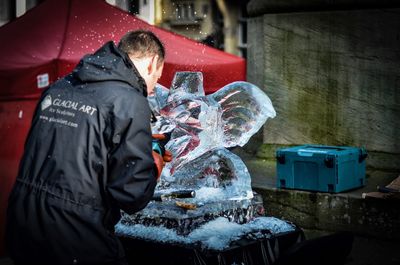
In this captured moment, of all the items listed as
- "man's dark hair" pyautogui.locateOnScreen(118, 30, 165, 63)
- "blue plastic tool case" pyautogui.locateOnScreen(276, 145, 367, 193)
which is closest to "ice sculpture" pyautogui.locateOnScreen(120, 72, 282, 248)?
"blue plastic tool case" pyautogui.locateOnScreen(276, 145, 367, 193)

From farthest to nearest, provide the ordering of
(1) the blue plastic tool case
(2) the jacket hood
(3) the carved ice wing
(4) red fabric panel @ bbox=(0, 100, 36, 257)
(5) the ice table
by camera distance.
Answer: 1. (4) red fabric panel @ bbox=(0, 100, 36, 257)
2. (1) the blue plastic tool case
3. (3) the carved ice wing
4. (5) the ice table
5. (2) the jacket hood

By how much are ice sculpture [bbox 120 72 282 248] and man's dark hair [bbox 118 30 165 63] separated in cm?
115

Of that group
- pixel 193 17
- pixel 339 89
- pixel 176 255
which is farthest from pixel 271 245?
pixel 193 17

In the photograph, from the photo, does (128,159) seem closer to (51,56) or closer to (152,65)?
(152,65)

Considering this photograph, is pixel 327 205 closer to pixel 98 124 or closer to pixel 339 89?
pixel 339 89

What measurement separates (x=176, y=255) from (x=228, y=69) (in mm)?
3734

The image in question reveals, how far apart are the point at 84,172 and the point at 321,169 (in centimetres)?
292

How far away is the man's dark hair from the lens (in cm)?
316

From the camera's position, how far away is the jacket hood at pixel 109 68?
9.82ft

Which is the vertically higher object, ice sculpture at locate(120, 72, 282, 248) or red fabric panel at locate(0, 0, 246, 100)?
red fabric panel at locate(0, 0, 246, 100)

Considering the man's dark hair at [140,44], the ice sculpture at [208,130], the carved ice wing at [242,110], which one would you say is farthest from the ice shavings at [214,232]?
the man's dark hair at [140,44]

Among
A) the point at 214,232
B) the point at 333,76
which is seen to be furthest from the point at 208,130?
the point at 333,76

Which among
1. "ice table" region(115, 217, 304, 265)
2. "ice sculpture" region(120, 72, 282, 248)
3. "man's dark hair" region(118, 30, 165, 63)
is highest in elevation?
→ "man's dark hair" region(118, 30, 165, 63)

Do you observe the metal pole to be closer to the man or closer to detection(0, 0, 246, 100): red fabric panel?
detection(0, 0, 246, 100): red fabric panel
